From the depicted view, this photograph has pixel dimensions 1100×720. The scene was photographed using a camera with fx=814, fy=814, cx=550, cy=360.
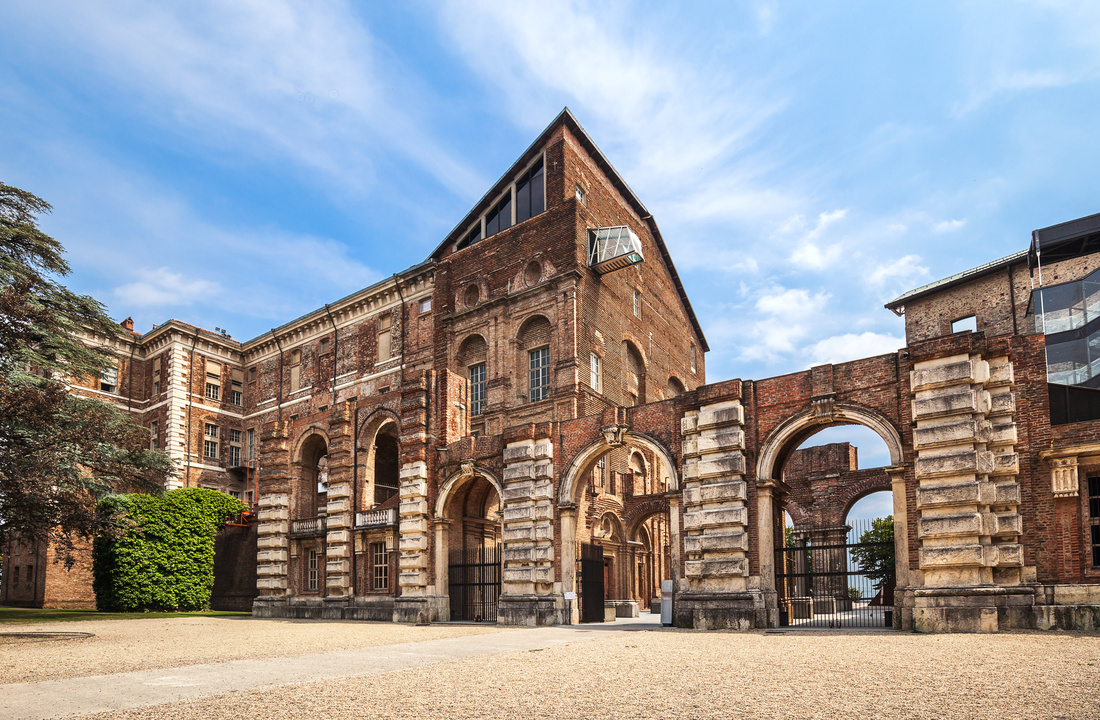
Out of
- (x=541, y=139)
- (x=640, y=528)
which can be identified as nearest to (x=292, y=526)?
(x=640, y=528)

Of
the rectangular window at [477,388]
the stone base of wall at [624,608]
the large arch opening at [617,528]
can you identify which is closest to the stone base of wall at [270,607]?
the rectangular window at [477,388]

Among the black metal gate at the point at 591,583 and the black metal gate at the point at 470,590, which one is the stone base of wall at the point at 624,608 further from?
the black metal gate at the point at 591,583

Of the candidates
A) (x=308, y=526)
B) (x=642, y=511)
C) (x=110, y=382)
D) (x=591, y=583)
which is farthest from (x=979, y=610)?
(x=110, y=382)

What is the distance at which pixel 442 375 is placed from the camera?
88.3ft

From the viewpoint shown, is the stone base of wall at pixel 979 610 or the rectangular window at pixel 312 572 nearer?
the stone base of wall at pixel 979 610

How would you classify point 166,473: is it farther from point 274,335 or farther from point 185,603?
point 274,335

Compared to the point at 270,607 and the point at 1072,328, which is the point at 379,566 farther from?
the point at 1072,328

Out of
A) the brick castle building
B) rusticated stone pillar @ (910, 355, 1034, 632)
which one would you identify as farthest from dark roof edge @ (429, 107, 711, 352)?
rusticated stone pillar @ (910, 355, 1034, 632)

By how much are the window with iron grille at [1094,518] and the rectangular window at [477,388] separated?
71.5 ft

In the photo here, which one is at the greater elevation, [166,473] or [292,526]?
[166,473]

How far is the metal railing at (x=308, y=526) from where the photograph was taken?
96.9ft

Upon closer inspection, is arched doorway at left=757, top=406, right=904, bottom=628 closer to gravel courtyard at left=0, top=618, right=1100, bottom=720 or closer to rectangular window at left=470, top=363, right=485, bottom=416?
gravel courtyard at left=0, top=618, right=1100, bottom=720

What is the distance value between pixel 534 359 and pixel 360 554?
1005 centimetres

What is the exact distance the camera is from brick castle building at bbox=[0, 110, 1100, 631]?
16.9m
